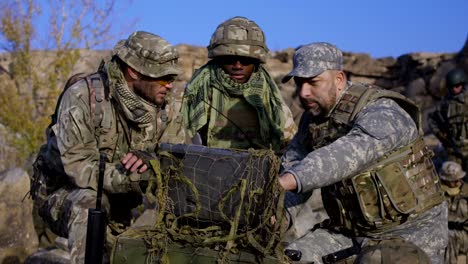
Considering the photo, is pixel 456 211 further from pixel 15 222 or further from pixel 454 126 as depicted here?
pixel 15 222

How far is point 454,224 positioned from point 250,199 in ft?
26.5

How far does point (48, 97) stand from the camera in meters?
22.4

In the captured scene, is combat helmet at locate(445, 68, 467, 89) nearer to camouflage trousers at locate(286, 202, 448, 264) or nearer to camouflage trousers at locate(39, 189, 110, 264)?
camouflage trousers at locate(286, 202, 448, 264)

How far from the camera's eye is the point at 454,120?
15172 millimetres

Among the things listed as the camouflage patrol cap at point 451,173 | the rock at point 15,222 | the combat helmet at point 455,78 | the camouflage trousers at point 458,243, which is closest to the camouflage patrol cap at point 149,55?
the rock at point 15,222

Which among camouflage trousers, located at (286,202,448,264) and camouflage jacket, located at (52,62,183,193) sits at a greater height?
camouflage jacket, located at (52,62,183,193)

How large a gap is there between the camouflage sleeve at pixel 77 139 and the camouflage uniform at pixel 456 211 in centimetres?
618

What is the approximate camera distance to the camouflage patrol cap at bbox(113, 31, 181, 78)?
609 cm

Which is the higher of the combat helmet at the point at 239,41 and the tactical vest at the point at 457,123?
the combat helmet at the point at 239,41

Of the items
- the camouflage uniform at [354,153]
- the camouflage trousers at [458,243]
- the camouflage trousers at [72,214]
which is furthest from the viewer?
the camouflage trousers at [458,243]

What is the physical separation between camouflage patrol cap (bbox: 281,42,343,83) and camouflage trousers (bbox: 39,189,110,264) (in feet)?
5.56

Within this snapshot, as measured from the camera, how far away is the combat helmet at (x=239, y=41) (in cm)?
739

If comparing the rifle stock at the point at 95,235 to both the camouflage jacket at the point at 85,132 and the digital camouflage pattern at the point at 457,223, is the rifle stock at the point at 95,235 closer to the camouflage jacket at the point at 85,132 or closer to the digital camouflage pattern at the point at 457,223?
the camouflage jacket at the point at 85,132

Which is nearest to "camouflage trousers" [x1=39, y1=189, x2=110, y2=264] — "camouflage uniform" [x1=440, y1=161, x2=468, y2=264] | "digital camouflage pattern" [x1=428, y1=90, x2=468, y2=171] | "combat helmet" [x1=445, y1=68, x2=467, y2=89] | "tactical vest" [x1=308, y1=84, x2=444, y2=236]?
"tactical vest" [x1=308, y1=84, x2=444, y2=236]
